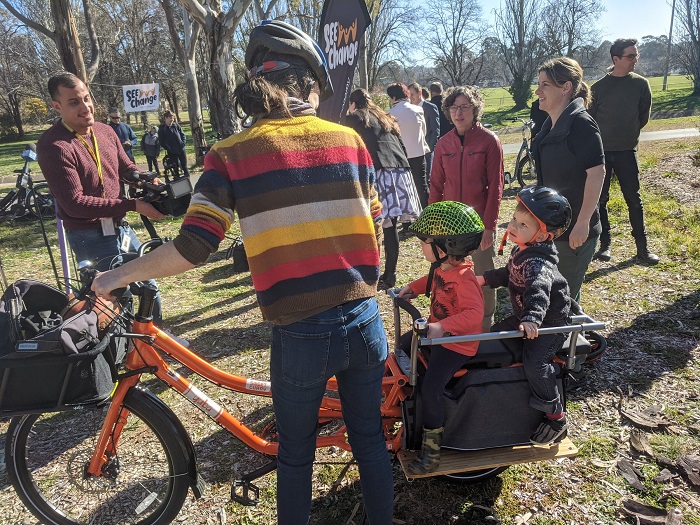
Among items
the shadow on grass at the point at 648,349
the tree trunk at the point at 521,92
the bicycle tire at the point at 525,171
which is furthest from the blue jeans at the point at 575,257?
the tree trunk at the point at 521,92

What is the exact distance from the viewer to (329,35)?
480 centimetres

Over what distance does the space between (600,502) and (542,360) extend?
0.95 m

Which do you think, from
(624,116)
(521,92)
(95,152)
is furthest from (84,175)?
(521,92)

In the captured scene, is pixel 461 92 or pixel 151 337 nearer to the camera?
pixel 151 337

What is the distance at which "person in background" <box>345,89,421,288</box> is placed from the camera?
539 cm

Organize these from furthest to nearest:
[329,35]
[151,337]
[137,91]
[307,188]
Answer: [137,91] < [329,35] < [151,337] < [307,188]

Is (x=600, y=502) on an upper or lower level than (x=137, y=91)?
lower

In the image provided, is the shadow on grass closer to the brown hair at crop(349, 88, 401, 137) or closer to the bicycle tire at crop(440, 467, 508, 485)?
the bicycle tire at crop(440, 467, 508, 485)

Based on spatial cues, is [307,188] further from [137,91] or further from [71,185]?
[137,91]

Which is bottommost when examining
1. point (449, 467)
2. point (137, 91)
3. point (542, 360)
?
point (449, 467)

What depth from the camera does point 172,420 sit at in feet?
8.29

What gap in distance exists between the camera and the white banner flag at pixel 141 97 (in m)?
18.0

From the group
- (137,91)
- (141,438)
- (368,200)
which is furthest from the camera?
(137,91)

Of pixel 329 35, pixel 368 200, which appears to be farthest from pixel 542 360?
pixel 329 35
